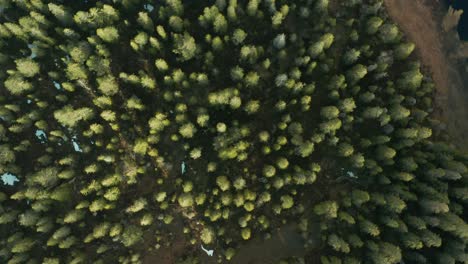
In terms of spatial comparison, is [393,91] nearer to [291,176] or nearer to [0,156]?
[291,176]

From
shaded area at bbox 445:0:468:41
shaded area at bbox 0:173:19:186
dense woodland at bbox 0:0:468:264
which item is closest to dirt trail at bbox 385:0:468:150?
dense woodland at bbox 0:0:468:264

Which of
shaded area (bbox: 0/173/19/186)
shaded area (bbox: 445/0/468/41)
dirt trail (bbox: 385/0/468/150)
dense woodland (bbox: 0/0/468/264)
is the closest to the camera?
dense woodland (bbox: 0/0/468/264)

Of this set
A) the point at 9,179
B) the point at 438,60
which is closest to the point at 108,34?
the point at 9,179

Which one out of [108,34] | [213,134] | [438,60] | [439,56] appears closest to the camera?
[108,34]

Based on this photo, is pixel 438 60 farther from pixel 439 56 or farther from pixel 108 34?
pixel 108 34

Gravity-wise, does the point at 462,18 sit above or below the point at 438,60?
above

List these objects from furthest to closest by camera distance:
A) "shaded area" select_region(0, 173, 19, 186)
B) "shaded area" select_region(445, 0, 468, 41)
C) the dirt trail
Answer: "shaded area" select_region(445, 0, 468, 41), the dirt trail, "shaded area" select_region(0, 173, 19, 186)

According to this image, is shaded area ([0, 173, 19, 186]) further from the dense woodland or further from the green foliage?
the green foliage
